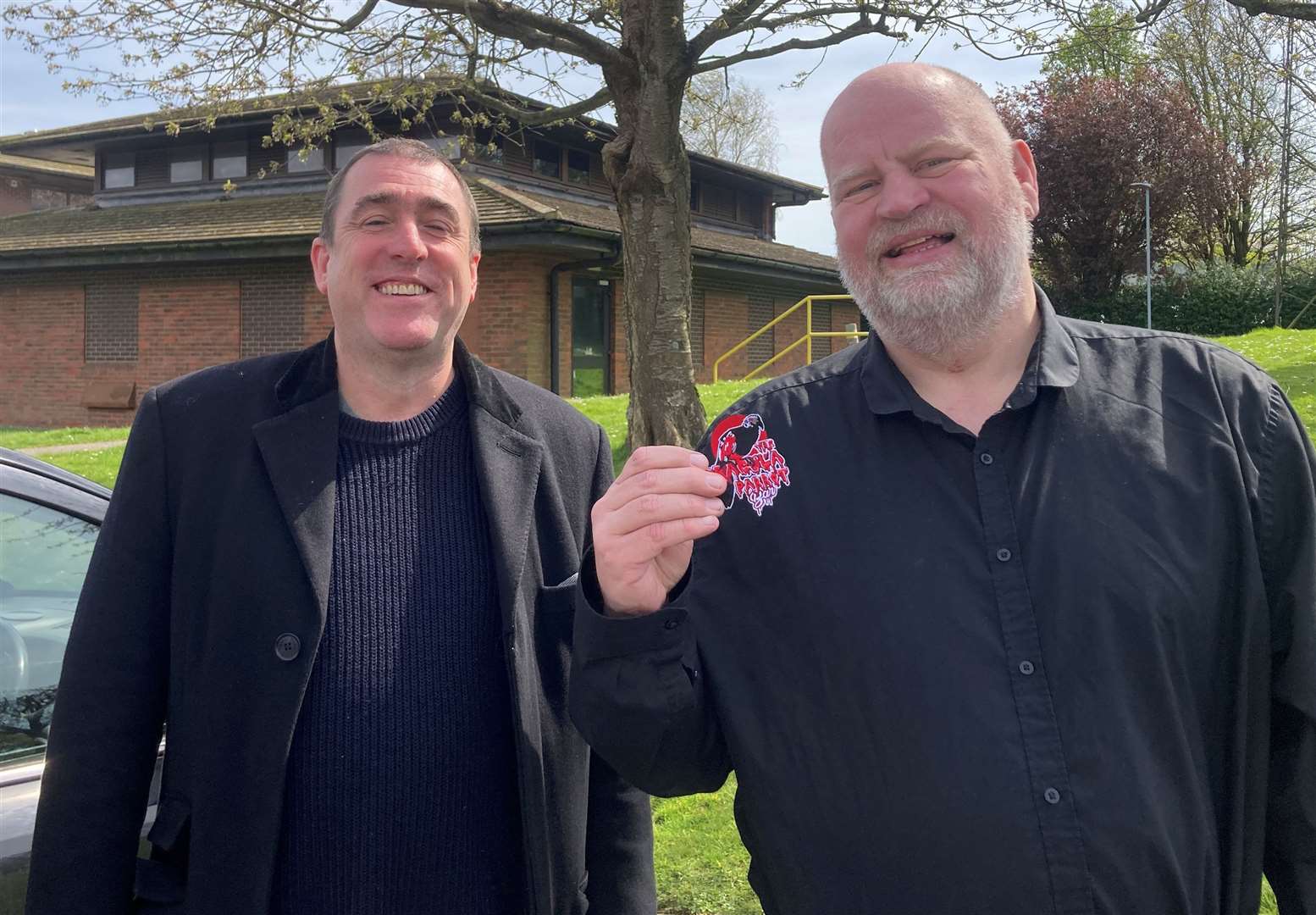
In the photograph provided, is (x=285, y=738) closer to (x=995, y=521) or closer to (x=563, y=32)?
(x=995, y=521)

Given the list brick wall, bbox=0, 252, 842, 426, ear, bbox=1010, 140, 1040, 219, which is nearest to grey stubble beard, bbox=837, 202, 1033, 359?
ear, bbox=1010, 140, 1040, 219

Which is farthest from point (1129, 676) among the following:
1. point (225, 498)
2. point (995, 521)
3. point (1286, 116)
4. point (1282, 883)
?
point (1286, 116)

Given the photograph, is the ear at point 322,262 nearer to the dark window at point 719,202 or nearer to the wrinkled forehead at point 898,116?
the wrinkled forehead at point 898,116

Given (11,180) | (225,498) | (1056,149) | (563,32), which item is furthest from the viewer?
(11,180)

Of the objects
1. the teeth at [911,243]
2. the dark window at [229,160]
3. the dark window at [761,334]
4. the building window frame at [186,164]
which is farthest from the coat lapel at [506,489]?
the building window frame at [186,164]

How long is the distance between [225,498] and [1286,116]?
2606cm

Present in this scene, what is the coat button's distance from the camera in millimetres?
2078

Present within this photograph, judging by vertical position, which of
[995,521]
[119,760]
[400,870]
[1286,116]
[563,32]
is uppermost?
[1286,116]

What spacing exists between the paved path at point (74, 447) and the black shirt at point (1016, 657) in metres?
12.8

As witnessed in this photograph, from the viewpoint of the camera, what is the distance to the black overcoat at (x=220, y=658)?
2059mm

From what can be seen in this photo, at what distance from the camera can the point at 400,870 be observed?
2.13 m

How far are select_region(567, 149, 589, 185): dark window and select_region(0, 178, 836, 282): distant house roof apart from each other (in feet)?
3.01

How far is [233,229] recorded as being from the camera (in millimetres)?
18891

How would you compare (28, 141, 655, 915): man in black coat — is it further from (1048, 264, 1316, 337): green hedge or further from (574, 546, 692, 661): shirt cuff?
(1048, 264, 1316, 337): green hedge
